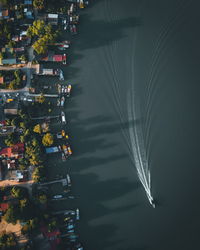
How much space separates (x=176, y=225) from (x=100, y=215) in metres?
6.19

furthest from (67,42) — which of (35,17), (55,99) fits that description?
(55,99)

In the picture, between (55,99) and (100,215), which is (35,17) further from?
(100,215)

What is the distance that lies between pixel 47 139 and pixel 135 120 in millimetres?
7463

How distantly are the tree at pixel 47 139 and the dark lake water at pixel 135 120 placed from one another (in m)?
1.89

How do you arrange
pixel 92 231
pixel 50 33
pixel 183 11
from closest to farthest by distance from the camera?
pixel 92 231, pixel 50 33, pixel 183 11

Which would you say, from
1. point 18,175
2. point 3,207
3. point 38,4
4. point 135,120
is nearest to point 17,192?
point 18,175

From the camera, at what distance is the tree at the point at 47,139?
23000 millimetres

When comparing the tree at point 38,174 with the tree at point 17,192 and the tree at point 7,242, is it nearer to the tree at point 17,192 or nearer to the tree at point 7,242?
the tree at point 17,192

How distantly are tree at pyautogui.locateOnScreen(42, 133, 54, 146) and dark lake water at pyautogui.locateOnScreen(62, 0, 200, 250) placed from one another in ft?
6.20

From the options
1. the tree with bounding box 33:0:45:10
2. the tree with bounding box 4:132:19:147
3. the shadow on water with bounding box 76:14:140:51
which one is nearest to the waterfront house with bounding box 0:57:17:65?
the tree with bounding box 33:0:45:10

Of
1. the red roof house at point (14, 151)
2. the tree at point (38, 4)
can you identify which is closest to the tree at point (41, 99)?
the red roof house at point (14, 151)

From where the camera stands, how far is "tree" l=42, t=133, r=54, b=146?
23.0 meters

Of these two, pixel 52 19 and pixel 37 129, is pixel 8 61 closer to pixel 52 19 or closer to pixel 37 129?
pixel 52 19

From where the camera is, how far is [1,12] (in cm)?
2516
